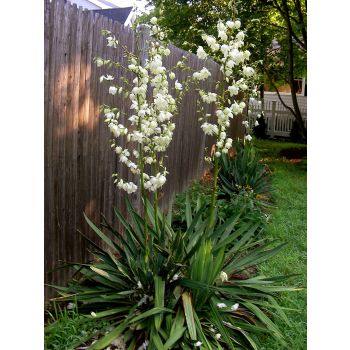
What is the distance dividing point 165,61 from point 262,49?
17.3ft

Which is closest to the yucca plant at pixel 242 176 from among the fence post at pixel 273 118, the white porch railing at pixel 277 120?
the white porch railing at pixel 277 120

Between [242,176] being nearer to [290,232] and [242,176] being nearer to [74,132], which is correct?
[290,232]

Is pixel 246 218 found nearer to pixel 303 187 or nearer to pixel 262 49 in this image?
pixel 303 187

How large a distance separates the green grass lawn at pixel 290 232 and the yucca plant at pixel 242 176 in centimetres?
32

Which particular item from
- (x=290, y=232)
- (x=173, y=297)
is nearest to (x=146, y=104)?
(x=173, y=297)

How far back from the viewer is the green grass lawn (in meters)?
2.74

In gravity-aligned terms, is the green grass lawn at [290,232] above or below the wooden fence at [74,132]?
below

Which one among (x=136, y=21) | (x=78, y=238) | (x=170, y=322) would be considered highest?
(x=136, y=21)

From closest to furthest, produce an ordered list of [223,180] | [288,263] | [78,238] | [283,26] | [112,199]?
1. [78,238]
2. [112,199]
3. [288,263]
4. [223,180]
5. [283,26]

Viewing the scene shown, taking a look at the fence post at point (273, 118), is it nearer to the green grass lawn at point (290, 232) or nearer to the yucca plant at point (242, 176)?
the green grass lawn at point (290, 232)

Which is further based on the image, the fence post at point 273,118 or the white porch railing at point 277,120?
the fence post at point 273,118

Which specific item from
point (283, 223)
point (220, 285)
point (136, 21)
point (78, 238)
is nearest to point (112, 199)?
point (78, 238)

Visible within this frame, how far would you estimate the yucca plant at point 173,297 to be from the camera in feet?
7.41

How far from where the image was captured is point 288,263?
12.4ft
